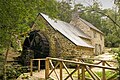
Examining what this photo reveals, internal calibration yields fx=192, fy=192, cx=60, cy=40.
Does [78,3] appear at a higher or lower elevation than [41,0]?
higher

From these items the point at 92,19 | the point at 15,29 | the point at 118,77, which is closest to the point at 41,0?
the point at 15,29

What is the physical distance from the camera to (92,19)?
45312 millimetres

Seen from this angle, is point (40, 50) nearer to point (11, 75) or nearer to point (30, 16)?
point (11, 75)

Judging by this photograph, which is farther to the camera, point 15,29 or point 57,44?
point 57,44

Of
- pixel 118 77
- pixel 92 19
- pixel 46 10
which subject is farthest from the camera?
pixel 92 19

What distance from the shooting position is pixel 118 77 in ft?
15.1

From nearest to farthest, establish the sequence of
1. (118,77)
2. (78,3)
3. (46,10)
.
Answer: (118,77), (46,10), (78,3)

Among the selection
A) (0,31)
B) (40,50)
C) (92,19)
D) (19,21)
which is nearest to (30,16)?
(19,21)

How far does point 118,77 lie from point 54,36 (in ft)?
46.9

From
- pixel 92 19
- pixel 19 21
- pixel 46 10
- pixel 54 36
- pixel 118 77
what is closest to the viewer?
pixel 118 77

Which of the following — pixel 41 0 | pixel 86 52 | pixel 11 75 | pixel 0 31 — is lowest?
pixel 11 75

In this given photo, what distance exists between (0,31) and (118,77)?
562 cm

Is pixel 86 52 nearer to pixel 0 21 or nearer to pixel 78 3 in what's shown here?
pixel 78 3

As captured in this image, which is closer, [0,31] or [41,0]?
[0,31]
